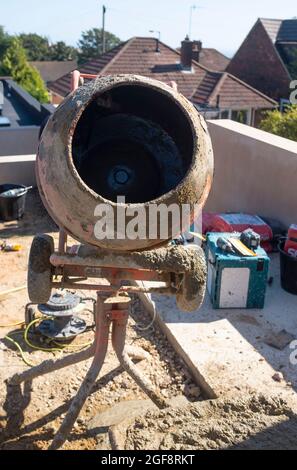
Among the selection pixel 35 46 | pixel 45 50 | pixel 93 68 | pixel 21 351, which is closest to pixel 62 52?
pixel 45 50

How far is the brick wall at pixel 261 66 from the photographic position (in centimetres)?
2339

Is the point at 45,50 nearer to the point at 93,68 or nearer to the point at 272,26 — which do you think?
the point at 272,26

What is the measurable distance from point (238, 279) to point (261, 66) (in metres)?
21.5

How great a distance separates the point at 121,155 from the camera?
3.07m

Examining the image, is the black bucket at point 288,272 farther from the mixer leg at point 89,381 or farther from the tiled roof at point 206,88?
the tiled roof at point 206,88

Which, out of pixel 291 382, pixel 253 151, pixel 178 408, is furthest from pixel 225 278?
pixel 253 151

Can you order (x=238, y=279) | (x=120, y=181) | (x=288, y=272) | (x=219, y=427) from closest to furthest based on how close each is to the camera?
(x=120, y=181) → (x=219, y=427) → (x=238, y=279) → (x=288, y=272)

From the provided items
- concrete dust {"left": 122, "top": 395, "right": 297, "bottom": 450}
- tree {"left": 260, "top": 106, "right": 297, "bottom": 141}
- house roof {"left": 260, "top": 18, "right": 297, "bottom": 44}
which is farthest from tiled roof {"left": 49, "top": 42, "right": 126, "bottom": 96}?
concrete dust {"left": 122, "top": 395, "right": 297, "bottom": 450}

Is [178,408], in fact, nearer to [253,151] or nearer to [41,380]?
[41,380]

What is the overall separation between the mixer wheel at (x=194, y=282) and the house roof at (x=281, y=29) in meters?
23.5

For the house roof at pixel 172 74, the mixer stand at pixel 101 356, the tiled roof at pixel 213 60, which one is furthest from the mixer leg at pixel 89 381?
the tiled roof at pixel 213 60
